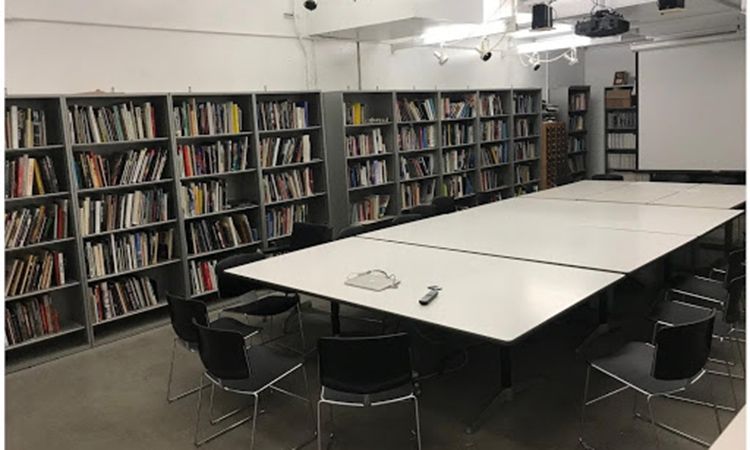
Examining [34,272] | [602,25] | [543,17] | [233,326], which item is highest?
[543,17]

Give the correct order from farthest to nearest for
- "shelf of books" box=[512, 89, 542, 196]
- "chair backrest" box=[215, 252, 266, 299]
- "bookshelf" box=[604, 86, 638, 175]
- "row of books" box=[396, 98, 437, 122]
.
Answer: "bookshelf" box=[604, 86, 638, 175]
"shelf of books" box=[512, 89, 542, 196]
"row of books" box=[396, 98, 437, 122]
"chair backrest" box=[215, 252, 266, 299]

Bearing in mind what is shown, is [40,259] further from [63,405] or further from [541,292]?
[541,292]

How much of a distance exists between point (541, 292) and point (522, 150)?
19.6 ft

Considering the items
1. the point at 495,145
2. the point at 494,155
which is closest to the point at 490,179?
the point at 494,155

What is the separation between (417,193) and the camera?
24.7 ft

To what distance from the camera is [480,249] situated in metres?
4.27

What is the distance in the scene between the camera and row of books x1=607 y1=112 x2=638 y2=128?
9.73 metres

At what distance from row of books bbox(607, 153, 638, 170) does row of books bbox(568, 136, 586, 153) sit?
1.42 feet

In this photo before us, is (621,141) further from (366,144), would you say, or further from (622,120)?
(366,144)

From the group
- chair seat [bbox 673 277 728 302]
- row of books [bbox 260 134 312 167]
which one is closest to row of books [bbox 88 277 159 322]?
row of books [bbox 260 134 312 167]

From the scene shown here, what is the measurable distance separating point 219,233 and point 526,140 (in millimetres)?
4965

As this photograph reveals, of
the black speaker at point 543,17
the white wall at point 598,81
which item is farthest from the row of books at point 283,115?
the white wall at point 598,81

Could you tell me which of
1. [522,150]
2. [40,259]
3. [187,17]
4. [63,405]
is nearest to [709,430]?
[63,405]

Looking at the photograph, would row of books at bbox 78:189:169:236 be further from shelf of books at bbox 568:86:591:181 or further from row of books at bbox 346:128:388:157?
shelf of books at bbox 568:86:591:181
